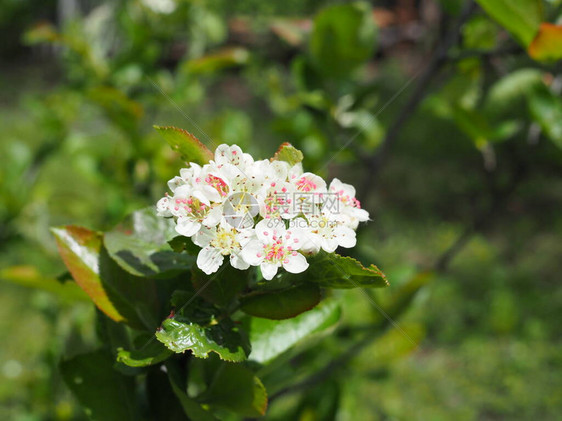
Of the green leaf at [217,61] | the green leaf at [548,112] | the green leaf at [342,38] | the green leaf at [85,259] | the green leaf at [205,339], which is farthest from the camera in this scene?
the green leaf at [217,61]

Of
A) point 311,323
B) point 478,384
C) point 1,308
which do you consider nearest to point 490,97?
Result: point 311,323

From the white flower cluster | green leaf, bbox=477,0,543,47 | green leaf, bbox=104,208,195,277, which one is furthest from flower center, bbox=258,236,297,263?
green leaf, bbox=477,0,543,47

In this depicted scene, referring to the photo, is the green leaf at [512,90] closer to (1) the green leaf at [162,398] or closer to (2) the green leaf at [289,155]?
(2) the green leaf at [289,155]

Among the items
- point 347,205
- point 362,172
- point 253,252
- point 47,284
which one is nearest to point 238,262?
point 253,252

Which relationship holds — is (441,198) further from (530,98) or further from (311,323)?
(311,323)

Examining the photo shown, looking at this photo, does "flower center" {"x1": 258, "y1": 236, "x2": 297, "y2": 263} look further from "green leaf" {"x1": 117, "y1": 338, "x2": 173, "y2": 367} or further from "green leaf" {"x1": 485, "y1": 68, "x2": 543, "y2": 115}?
"green leaf" {"x1": 485, "y1": 68, "x2": 543, "y2": 115}

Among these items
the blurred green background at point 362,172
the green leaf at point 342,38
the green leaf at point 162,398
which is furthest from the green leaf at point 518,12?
the green leaf at point 162,398

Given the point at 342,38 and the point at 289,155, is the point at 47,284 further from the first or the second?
the point at 342,38
